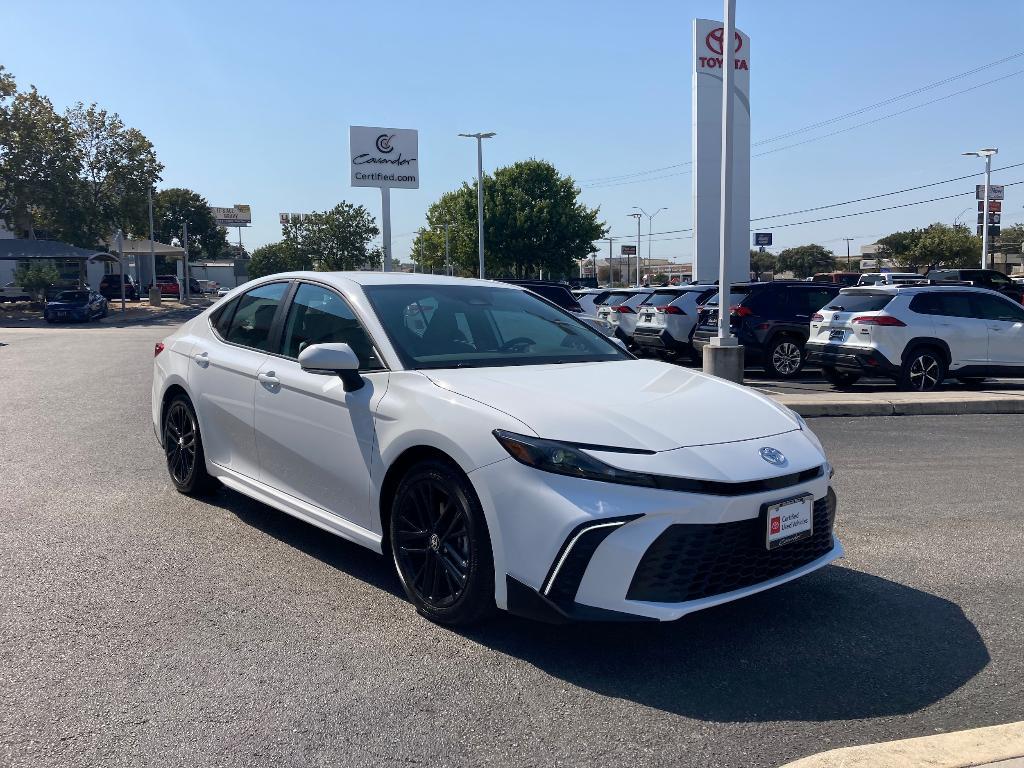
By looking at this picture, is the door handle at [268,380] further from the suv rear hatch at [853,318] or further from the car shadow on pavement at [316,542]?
the suv rear hatch at [853,318]

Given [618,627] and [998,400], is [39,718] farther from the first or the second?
[998,400]

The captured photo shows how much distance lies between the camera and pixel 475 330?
5.03 meters

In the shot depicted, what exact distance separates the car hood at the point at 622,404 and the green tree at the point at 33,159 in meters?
48.4

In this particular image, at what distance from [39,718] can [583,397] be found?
7.94 feet

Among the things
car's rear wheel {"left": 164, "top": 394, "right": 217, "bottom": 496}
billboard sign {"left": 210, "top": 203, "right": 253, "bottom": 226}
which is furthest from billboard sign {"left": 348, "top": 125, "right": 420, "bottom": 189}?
billboard sign {"left": 210, "top": 203, "right": 253, "bottom": 226}

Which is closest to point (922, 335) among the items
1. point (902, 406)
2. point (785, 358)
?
point (902, 406)

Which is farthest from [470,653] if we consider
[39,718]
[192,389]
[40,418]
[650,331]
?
[650,331]

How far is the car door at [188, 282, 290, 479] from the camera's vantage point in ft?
17.9

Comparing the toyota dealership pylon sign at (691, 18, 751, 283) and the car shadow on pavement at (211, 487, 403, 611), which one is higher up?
the toyota dealership pylon sign at (691, 18, 751, 283)

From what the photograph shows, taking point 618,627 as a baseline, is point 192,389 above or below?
above

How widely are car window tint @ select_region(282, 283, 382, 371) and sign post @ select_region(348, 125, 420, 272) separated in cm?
3102

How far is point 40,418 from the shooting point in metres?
10.5

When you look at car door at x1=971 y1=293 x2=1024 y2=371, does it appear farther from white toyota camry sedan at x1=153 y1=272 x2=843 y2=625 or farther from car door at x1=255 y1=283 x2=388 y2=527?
car door at x1=255 y1=283 x2=388 y2=527

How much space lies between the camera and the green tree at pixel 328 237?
85062 mm
